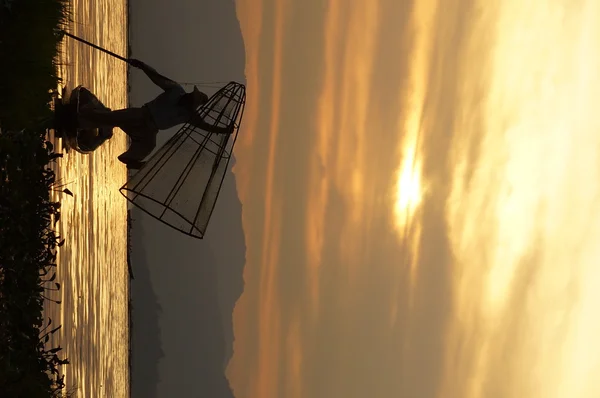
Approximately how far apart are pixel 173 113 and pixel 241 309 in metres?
7.33

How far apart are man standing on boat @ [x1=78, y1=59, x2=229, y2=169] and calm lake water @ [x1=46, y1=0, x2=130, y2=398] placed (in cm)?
26

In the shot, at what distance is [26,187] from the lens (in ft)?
8.31

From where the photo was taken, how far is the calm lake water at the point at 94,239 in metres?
3.47

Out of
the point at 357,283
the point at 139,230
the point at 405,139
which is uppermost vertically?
the point at 405,139

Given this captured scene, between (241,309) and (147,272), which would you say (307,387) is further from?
(147,272)

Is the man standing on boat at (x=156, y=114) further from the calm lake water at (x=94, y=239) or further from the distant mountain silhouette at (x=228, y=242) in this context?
the distant mountain silhouette at (x=228, y=242)

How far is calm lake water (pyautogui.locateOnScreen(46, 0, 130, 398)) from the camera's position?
3475 millimetres

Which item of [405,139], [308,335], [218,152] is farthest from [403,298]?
Result: [218,152]

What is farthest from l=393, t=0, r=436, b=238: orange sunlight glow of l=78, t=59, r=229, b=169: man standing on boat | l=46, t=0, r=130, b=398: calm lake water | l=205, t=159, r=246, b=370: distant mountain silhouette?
l=78, t=59, r=229, b=169: man standing on boat

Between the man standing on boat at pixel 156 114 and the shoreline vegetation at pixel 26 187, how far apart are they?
462mm

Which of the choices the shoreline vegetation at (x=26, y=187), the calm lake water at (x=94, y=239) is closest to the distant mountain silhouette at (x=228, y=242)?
the calm lake water at (x=94, y=239)

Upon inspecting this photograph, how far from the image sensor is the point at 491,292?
9336mm

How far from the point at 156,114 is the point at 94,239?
1419 mm

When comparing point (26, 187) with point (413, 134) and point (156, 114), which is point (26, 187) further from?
point (413, 134)
